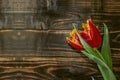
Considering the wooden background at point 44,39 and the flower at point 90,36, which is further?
the wooden background at point 44,39

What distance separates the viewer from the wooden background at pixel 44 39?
111 centimetres

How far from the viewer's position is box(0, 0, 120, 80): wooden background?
1.11m

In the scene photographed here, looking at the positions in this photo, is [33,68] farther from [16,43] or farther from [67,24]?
[67,24]

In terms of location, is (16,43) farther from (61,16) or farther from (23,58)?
(61,16)

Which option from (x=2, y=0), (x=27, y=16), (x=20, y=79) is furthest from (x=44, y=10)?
(x=20, y=79)

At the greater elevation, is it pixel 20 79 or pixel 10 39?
pixel 10 39

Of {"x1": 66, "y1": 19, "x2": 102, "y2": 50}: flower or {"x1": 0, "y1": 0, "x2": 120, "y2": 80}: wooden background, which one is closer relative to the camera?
{"x1": 66, "y1": 19, "x2": 102, "y2": 50}: flower

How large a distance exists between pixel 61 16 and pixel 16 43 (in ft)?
0.70

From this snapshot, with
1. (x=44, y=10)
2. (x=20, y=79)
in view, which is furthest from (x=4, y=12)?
(x=20, y=79)

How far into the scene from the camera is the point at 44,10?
3.67 feet

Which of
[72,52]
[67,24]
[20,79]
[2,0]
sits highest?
[2,0]

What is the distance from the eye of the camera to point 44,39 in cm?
112

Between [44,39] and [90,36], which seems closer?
[90,36]

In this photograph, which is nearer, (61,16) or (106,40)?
(106,40)
